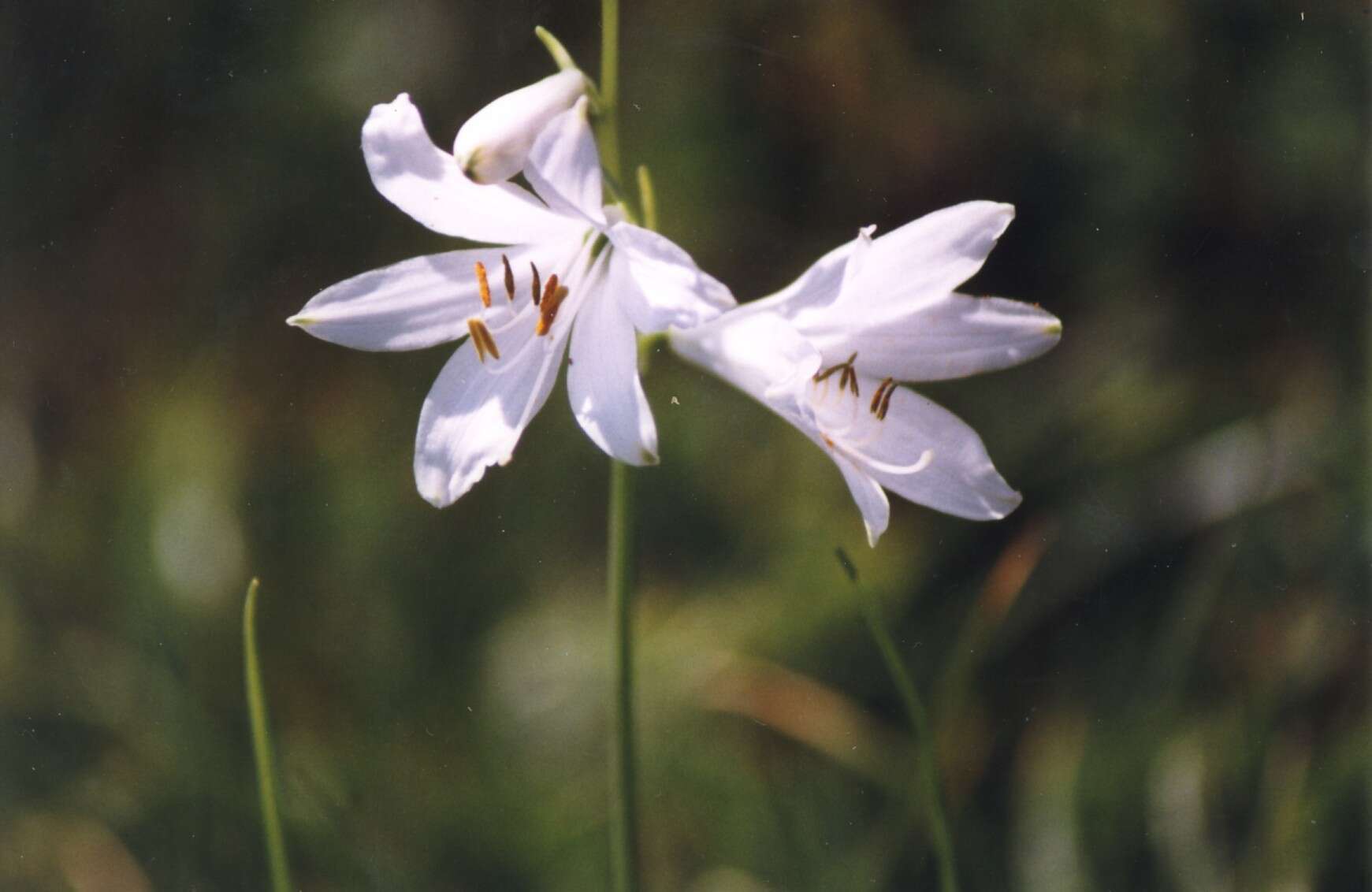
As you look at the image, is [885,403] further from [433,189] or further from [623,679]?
[433,189]

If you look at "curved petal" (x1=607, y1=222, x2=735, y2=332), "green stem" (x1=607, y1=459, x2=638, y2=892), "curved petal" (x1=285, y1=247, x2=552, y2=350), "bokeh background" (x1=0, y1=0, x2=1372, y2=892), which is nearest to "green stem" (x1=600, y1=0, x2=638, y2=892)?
"green stem" (x1=607, y1=459, x2=638, y2=892)

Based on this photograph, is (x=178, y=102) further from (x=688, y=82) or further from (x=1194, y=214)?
(x=1194, y=214)

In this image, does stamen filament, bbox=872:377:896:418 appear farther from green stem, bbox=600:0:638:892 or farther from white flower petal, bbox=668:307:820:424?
green stem, bbox=600:0:638:892

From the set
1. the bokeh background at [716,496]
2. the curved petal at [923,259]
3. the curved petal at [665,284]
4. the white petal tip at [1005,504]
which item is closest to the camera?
the curved petal at [665,284]

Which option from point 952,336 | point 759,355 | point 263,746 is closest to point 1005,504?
point 952,336

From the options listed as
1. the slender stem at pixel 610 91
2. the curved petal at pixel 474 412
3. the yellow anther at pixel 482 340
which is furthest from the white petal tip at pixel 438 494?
the slender stem at pixel 610 91

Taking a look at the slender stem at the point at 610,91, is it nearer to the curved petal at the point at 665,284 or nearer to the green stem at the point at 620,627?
the green stem at the point at 620,627
